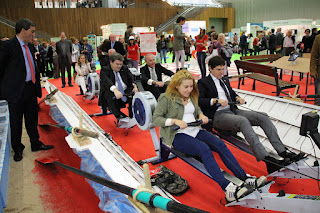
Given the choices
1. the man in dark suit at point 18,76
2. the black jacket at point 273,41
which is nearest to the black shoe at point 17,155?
the man in dark suit at point 18,76

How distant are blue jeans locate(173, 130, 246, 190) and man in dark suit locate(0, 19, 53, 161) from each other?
6.90 feet

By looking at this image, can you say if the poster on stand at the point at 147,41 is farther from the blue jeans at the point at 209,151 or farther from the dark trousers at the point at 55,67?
the dark trousers at the point at 55,67

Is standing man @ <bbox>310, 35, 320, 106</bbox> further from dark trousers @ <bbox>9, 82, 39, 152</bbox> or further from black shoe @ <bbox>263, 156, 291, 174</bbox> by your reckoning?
dark trousers @ <bbox>9, 82, 39, 152</bbox>

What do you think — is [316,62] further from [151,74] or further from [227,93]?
[151,74]

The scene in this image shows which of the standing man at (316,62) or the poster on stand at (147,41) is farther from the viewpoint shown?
the poster on stand at (147,41)

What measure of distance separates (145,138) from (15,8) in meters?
20.1

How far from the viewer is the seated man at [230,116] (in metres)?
2.55

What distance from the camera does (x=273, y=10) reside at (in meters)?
24.1

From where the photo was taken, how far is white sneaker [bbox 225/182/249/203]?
6.69ft

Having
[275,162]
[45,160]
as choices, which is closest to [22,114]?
[45,160]

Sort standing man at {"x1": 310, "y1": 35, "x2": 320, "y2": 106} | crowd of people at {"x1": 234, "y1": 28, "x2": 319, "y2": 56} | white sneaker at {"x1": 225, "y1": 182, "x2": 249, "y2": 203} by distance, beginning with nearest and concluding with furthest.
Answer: white sneaker at {"x1": 225, "y1": 182, "x2": 249, "y2": 203}
standing man at {"x1": 310, "y1": 35, "x2": 320, "y2": 106}
crowd of people at {"x1": 234, "y1": 28, "x2": 319, "y2": 56}

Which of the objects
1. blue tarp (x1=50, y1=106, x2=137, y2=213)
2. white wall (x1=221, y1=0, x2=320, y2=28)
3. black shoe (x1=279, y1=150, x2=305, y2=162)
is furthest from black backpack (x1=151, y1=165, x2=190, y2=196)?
white wall (x1=221, y1=0, x2=320, y2=28)

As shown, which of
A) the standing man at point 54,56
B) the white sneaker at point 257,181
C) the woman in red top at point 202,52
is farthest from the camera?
the standing man at point 54,56

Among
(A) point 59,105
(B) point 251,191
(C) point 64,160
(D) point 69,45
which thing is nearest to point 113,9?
(D) point 69,45
